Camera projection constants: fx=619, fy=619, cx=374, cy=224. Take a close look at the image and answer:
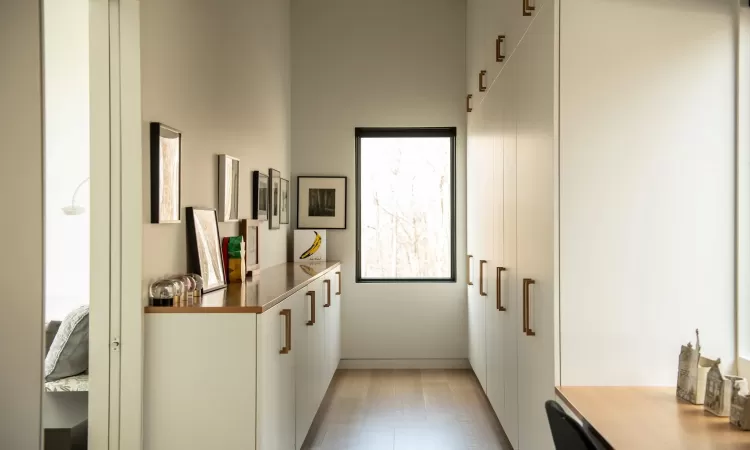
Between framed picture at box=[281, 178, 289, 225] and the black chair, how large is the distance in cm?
381

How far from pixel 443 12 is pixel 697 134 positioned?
3.88 m

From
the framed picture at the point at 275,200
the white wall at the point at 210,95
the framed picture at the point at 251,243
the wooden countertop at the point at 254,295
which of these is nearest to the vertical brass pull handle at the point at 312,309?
the wooden countertop at the point at 254,295

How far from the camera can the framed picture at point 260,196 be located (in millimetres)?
4102

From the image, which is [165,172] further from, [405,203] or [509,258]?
[405,203]

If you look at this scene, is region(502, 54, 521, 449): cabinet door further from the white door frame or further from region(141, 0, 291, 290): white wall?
the white door frame

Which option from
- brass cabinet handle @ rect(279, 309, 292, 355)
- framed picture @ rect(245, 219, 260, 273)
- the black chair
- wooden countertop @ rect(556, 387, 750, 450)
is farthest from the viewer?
framed picture @ rect(245, 219, 260, 273)

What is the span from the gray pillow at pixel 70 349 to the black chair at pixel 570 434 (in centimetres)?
181

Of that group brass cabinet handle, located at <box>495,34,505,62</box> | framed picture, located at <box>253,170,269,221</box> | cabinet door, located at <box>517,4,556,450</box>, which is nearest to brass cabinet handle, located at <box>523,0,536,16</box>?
cabinet door, located at <box>517,4,556,450</box>

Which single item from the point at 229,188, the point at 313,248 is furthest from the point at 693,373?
the point at 313,248

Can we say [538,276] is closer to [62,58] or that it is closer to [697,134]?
[697,134]

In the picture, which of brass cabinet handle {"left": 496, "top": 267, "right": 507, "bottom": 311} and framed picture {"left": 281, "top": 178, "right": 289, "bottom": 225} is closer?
brass cabinet handle {"left": 496, "top": 267, "right": 507, "bottom": 311}

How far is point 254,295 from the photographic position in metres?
2.71

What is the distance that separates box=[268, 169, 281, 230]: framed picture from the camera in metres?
4.61

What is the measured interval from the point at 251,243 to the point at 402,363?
2278mm
